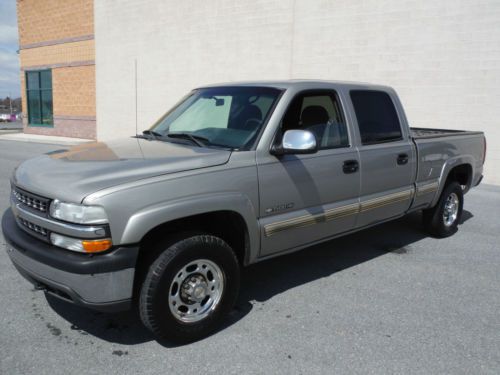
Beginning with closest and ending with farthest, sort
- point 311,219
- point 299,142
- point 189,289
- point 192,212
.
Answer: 1. point 192,212
2. point 189,289
3. point 299,142
4. point 311,219

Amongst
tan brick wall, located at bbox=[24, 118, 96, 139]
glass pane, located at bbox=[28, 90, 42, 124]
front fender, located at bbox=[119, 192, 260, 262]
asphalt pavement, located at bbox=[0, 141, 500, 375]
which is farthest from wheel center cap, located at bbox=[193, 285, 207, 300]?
glass pane, located at bbox=[28, 90, 42, 124]

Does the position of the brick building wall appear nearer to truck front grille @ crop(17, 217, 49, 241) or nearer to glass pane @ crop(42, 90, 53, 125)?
glass pane @ crop(42, 90, 53, 125)

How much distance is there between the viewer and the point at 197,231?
10.8 ft

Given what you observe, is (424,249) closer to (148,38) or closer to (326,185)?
(326,185)

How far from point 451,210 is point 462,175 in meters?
0.59

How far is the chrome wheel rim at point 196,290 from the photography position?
10.5 feet

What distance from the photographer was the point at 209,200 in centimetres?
319

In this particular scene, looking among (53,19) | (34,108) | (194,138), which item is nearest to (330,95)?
(194,138)

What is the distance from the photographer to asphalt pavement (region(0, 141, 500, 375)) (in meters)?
3.06

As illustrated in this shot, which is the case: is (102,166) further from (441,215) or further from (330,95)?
(441,215)

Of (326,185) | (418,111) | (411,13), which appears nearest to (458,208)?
(326,185)

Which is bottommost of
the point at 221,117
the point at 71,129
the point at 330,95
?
the point at 71,129

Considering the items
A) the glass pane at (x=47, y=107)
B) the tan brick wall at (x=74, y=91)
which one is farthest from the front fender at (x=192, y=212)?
the glass pane at (x=47, y=107)

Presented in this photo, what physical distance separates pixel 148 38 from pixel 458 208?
15905 millimetres
